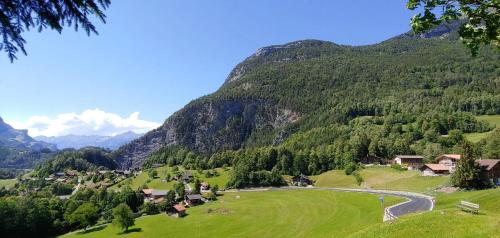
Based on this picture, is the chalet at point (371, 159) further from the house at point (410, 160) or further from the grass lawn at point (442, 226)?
the grass lawn at point (442, 226)

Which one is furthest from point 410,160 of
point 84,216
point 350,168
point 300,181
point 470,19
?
point 470,19

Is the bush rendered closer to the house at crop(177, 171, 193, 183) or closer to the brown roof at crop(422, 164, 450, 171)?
the brown roof at crop(422, 164, 450, 171)

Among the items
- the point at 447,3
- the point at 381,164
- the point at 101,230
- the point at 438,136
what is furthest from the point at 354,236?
the point at 438,136

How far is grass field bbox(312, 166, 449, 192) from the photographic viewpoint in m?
102

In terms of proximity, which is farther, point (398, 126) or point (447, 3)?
point (398, 126)

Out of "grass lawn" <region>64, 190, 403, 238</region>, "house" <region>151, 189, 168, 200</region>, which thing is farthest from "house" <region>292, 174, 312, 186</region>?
"house" <region>151, 189, 168, 200</region>

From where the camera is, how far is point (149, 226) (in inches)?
4053

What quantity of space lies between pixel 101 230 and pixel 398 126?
141 m

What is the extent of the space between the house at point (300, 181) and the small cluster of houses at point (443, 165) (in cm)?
3340

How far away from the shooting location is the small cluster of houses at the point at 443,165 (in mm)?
94463

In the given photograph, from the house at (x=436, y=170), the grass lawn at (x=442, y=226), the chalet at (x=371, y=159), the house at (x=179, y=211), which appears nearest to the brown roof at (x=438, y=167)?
the house at (x=436, y=170)

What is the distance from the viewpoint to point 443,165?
4715 inches

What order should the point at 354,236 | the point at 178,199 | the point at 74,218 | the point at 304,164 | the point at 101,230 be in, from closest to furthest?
the point at 354,236, the point at 101,230, the point at 74,218, the point at 178,199, the point at 304,164

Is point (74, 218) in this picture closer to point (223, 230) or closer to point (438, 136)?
point (223, 230)
